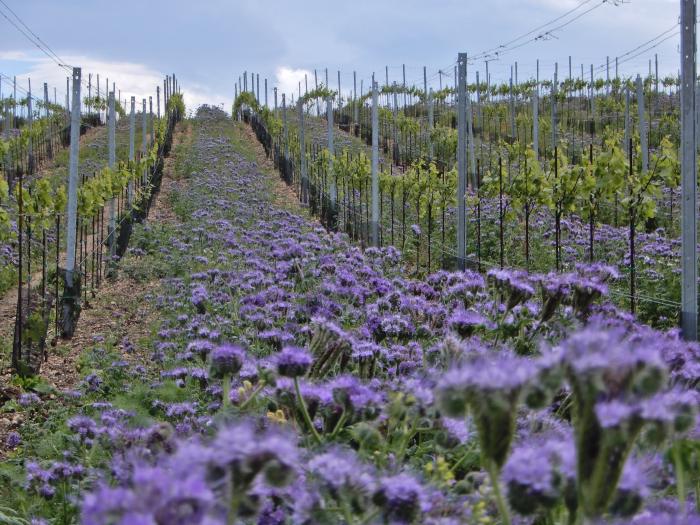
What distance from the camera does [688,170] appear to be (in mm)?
6590

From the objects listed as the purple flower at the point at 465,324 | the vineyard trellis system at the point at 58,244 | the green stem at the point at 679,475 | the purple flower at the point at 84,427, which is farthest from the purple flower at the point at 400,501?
the vineyard trellis system at the point at 58,244

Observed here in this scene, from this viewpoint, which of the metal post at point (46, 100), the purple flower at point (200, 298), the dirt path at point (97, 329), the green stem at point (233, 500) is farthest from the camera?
the metal post at point (46, 100)

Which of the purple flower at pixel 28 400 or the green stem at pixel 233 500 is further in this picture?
the purple flower at pixel 28 400

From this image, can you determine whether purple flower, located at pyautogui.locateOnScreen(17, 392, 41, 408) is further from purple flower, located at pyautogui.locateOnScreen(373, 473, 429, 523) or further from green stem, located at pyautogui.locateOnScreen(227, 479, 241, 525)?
green stem, located at pyautogui.locateOnScreen(227, 479, 241, 525)

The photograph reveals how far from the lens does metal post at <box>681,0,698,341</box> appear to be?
656cm

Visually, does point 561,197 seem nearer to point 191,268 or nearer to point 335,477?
point 191,268

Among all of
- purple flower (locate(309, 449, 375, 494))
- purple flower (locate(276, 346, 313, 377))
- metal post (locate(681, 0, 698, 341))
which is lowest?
purple flower (locate(309, 449, 375, 494))

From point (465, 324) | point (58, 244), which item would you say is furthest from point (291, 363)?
point (58, 244)

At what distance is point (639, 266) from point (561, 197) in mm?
1723

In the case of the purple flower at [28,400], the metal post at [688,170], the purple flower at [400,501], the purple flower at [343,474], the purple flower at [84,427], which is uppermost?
the metal post at [688,170]

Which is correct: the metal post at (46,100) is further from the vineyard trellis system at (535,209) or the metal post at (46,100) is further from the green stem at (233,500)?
the green stem at (233,500)

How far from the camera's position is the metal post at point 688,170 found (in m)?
6.56

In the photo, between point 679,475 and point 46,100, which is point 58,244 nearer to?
point 679,475

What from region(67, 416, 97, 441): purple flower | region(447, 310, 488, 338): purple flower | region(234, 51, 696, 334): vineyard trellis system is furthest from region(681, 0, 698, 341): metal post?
region(67, 416, 97, 441): purple flower
